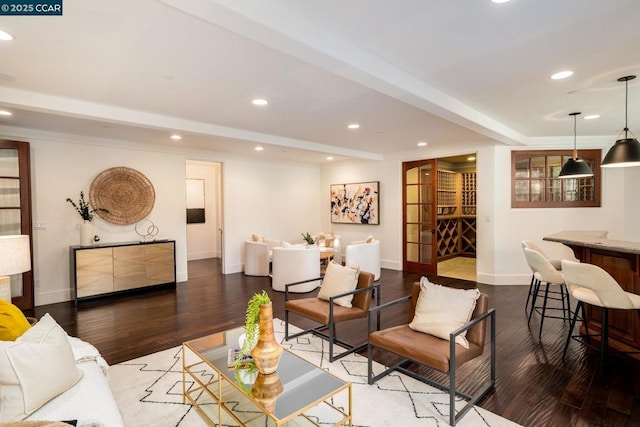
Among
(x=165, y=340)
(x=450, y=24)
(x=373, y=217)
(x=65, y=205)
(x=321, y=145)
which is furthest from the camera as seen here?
(x=373, y=217)

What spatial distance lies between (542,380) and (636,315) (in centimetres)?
121

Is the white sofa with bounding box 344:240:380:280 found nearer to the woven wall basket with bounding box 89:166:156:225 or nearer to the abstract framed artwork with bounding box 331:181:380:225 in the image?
the abstract framed artwork with bounding box 331:181:380:225

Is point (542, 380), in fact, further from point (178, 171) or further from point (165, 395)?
point (178, 171)

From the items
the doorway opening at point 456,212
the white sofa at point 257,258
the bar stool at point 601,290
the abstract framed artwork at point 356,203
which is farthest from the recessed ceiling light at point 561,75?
the white sofa at point 257,258

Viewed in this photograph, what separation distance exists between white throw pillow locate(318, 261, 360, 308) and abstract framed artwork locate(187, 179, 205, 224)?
6.64 m

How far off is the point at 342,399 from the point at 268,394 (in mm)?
743

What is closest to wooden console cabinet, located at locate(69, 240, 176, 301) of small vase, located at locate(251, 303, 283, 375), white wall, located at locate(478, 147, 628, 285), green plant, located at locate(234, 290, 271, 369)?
green plant, located at locate(234, 290, 271, 369)

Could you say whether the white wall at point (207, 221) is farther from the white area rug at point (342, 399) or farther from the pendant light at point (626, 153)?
the pendant light at point (626, 153)

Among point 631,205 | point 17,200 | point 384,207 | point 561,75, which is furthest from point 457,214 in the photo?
point 17,200

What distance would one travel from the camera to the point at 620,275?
3207mm

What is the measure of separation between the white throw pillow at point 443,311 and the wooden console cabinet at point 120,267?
4.63 meters

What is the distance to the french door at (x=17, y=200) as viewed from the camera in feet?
15.2

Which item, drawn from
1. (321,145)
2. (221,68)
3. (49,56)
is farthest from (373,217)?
(49,56)

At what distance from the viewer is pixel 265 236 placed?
791 cm
